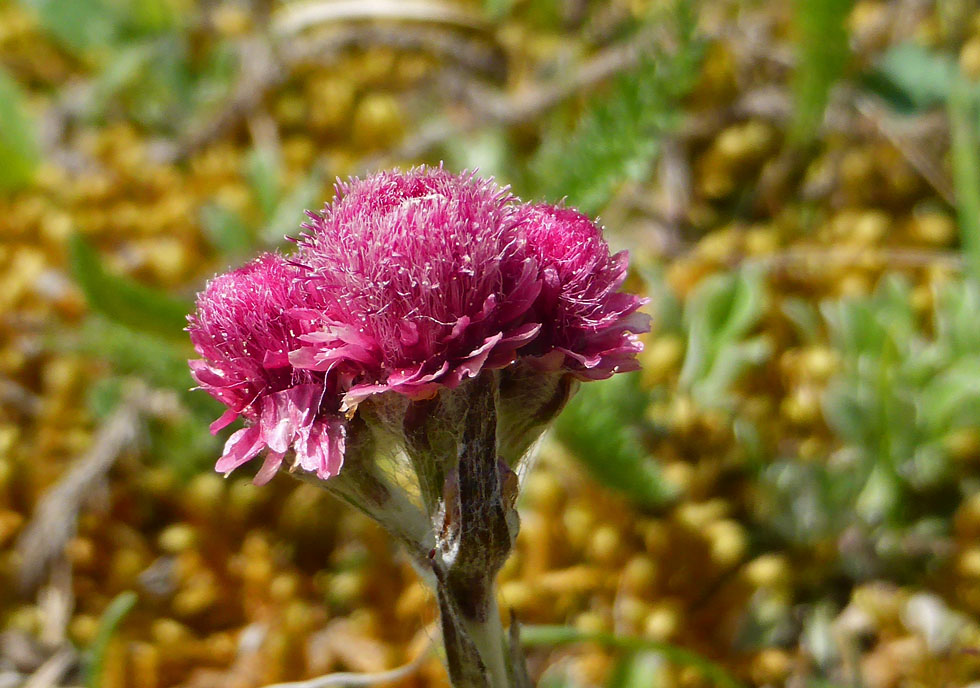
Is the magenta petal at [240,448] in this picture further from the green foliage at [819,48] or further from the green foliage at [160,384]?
the green foliage at [819,48]

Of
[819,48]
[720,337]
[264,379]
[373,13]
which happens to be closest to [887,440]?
[720,337]

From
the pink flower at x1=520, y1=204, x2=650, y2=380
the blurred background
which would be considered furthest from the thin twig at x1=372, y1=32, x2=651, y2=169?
the pink flower at x1=520, y1=204, x2=650, y2=380

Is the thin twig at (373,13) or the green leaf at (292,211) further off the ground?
the thin twig at (373,13)

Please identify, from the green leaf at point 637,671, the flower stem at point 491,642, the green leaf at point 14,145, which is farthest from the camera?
the green leaf at point 14,145

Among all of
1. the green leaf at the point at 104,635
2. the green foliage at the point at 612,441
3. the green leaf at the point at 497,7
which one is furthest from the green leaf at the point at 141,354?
the green leaf at the point at 497,7

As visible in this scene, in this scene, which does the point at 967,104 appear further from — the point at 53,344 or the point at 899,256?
the point at 53,344

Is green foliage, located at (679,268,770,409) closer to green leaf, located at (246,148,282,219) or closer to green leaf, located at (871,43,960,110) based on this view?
green leaf, located at (871,43,960,110)
